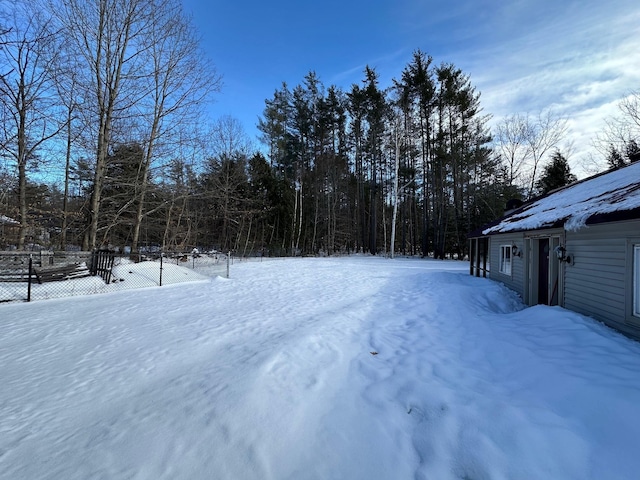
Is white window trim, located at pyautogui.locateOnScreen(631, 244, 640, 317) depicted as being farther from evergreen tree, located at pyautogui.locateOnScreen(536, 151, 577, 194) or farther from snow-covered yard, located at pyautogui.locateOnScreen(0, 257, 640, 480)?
evergreen tree, located at pyautogui.locateOnScreen(536, 151, 577, 194)

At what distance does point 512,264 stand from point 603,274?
14.8 ft

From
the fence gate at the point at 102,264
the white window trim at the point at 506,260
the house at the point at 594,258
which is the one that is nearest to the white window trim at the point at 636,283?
the house at the point at 594,258

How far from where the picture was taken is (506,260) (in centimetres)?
993

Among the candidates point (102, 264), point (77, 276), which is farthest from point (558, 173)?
point (77, 276)

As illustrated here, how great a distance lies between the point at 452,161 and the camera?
920 inches

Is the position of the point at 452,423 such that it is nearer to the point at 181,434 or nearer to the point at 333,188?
the point at 181,434

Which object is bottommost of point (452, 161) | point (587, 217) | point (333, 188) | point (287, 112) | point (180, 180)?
point (587, 217)

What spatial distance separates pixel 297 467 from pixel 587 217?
5.41 m

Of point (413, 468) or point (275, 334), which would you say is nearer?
point (413, 468)

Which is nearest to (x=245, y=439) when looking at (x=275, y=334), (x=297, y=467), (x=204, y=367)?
(x=297, y=467)

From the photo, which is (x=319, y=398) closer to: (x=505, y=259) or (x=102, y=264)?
(x=505, y=259)

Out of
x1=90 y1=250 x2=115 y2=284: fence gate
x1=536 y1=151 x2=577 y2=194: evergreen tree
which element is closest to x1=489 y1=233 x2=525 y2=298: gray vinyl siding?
x1=90 y1=250 x2=115 y2=284: fence gate

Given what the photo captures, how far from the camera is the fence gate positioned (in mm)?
9614

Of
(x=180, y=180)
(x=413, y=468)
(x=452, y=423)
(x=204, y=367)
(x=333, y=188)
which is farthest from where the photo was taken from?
(x=333, y=188)
